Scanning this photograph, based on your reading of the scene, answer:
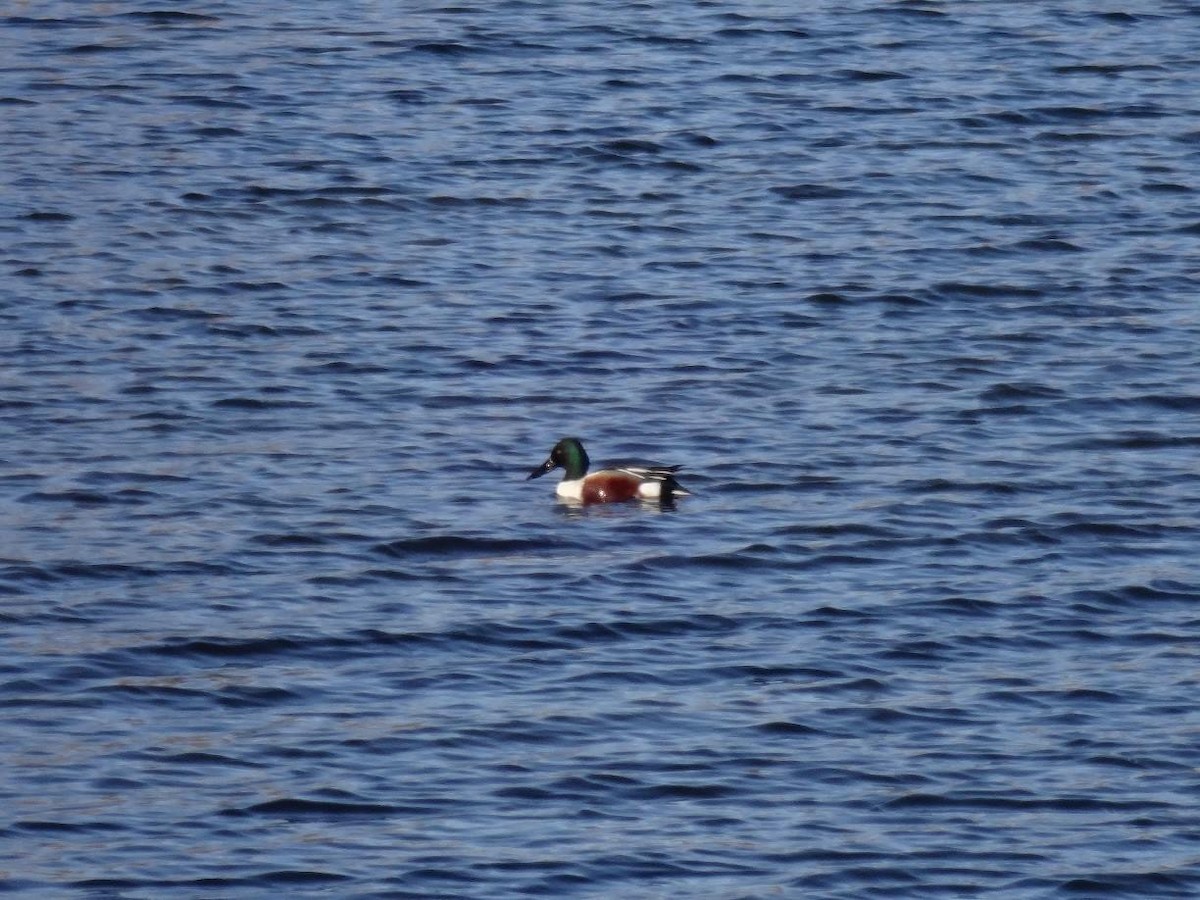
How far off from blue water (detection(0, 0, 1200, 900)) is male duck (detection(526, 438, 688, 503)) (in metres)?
0.24

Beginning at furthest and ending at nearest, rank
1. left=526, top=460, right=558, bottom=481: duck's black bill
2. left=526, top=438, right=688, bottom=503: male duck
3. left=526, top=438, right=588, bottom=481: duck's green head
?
left=526, top=460, right=558, bottom=481: duck's black bill → left=526, top=438, right=588, bottom=481: duck's green head → left=526, top=438, right=688, bottom=503: male duck

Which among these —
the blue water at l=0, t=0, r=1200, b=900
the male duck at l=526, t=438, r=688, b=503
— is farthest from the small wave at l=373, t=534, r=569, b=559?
the male duck at l=526, t=438, r=688, b=503

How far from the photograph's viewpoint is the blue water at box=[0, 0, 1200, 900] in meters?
10.6

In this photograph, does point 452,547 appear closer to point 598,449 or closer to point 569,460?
point 569,460

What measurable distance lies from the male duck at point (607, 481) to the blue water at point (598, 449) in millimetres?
243

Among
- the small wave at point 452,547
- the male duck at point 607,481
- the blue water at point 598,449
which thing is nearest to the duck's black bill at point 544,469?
the male duck at point 607,481

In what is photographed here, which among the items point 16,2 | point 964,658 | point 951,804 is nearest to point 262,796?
point 951,804

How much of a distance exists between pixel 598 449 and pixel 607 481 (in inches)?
49.2

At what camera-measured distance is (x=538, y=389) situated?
1738 centimetres

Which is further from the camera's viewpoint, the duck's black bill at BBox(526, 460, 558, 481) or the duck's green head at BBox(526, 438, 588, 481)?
the duck's black bill at BBox(526, 460, 558, 481)

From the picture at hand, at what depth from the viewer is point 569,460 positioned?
610 inches

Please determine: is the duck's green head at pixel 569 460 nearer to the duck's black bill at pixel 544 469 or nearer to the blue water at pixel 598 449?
the duck's black bill at pixel 544 469

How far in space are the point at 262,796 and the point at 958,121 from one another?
14684mm

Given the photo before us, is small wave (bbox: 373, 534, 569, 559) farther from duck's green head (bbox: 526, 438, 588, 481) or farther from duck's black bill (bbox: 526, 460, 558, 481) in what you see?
duck's black bill (bbox: 526, 460, 558, 481)
